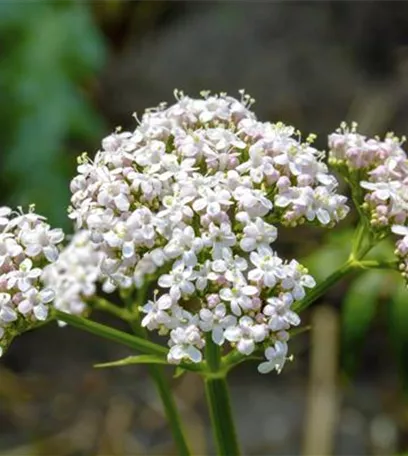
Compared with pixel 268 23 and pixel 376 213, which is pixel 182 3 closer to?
pixel 268 23

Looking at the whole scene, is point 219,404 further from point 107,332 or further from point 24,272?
point 24,272

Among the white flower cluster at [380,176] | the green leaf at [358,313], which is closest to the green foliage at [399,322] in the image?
the green leaf at [358,313]

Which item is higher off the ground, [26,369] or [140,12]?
[140,12]

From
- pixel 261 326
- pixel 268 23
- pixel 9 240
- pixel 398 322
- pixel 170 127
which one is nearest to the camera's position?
pixel 261 326

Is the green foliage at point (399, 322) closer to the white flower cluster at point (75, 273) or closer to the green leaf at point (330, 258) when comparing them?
the green leaf at point (330, 258)

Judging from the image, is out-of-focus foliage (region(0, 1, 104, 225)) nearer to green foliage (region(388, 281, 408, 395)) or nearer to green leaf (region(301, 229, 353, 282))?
green leaf (region(301, 229, 353, 282))

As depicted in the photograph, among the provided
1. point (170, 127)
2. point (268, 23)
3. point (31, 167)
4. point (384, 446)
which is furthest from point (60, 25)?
point (170, 127)
